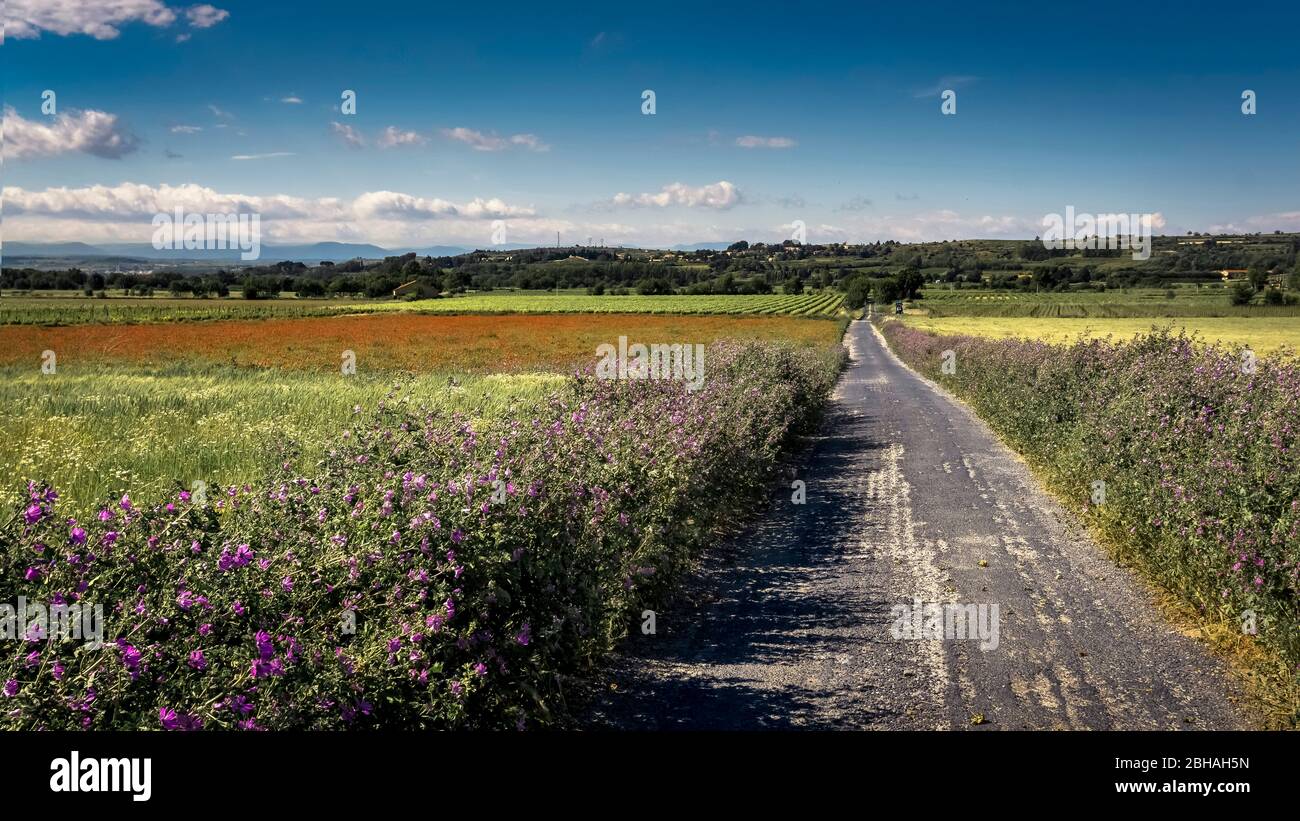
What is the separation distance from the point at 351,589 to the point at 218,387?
16559 mm

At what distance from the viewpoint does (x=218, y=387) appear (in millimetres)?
17969

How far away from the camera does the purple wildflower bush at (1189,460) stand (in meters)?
5.60

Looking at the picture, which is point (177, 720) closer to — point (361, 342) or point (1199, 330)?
point (361, 342)

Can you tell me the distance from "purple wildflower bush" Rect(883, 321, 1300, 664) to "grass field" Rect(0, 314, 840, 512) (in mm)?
6277

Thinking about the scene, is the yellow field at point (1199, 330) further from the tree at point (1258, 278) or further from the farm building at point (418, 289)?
the farm building at point (418, 289)

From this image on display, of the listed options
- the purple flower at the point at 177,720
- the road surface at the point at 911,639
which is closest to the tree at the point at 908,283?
the road surface at the point at 911,639

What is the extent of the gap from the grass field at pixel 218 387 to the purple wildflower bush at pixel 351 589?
6.10 ft

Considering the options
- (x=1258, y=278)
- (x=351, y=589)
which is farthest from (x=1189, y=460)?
(x=1258, y=278)

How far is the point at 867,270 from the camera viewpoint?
173125mm

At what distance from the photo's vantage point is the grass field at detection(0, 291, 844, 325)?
177ft

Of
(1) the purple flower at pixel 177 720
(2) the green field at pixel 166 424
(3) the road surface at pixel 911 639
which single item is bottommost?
(3) the road surface at pixel 911 639
